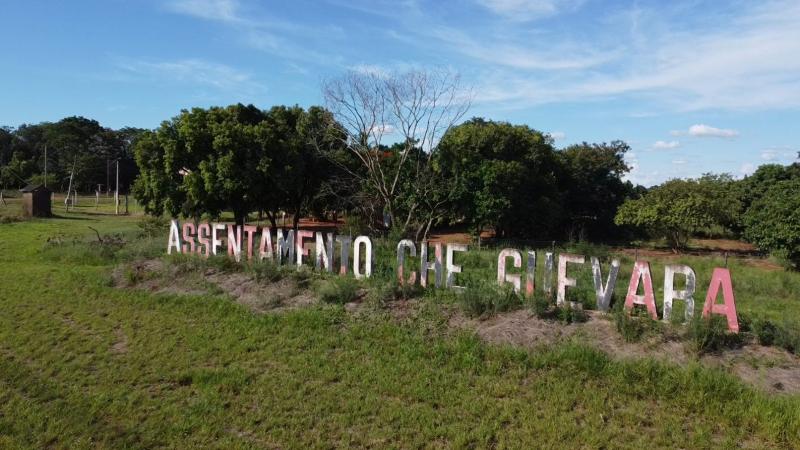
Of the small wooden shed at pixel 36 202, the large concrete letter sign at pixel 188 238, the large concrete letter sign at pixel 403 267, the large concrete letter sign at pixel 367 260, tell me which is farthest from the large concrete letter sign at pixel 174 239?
the small wooden shed at pixel 36 202

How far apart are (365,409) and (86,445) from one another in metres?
3.45

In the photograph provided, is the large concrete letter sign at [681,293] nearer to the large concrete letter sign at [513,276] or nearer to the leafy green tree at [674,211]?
the large concrete letter sign at [513,276]

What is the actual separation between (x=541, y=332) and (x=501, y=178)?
21.2 m

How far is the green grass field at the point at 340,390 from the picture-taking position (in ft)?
21.9

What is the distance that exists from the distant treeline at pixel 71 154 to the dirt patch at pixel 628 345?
235 feet

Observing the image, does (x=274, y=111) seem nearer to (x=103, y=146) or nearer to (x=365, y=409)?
(x=365, y=409)

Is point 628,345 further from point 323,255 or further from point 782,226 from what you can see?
point 782,226

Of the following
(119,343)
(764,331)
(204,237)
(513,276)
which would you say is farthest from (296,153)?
(764,331)

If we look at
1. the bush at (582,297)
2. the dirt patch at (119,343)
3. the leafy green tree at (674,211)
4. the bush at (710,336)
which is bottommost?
the dirt patch at (119,343)

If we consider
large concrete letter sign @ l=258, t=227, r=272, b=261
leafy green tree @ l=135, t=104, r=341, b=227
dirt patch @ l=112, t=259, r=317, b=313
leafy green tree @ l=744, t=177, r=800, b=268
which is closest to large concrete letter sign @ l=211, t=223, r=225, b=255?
dirt patch @ l=112, t=259, r=317, b=313

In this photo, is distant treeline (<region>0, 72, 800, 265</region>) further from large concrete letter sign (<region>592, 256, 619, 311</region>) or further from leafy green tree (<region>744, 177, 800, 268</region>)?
large concrete letter sign (<region>592, 256, 619, 311</region>)

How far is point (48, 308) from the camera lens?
13594 millimetres

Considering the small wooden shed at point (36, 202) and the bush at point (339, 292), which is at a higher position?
the small wooden shed at point (36, 202)

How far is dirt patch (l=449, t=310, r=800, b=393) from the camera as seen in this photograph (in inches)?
297
